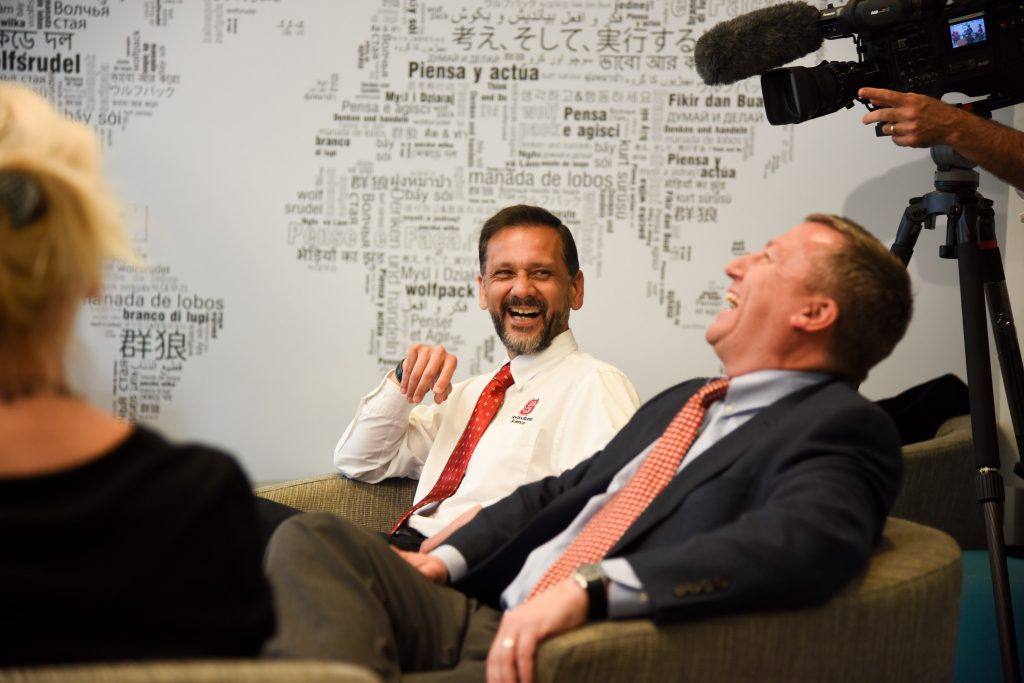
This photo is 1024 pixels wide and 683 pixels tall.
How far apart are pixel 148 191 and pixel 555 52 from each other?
132cm

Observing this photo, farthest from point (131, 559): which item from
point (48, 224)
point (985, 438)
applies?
point (985, 438)

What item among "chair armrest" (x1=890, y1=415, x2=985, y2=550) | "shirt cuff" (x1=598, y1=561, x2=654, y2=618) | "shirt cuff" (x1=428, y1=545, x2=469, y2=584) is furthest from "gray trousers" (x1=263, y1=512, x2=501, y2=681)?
"chair armrest" (x1=890, y1=415, x2=985, y2=550)

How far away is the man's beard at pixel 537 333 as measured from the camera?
250 cm

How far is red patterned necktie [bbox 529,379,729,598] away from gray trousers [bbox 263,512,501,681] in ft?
0.50

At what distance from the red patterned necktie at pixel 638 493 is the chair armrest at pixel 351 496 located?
2.86 ft

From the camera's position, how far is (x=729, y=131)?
10.5 feet

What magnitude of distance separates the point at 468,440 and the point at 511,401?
0.13 metres

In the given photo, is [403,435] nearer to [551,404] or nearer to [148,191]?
[551,404]

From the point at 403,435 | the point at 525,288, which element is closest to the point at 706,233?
the point at 525,288

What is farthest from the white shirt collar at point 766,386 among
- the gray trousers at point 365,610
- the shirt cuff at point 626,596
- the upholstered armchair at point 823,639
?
the gray trousers at point 365,610

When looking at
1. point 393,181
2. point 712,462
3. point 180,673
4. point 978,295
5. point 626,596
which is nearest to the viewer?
Result: point 180,673

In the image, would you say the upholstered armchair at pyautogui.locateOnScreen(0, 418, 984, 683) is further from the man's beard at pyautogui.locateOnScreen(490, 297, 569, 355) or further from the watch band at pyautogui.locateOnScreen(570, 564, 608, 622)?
the man's beard at pyautogui.locateOnScreen(490, 297, 569, 355)

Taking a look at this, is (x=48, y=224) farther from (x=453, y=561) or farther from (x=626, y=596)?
(x=453, y=561)

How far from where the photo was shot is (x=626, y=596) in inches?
53.8
